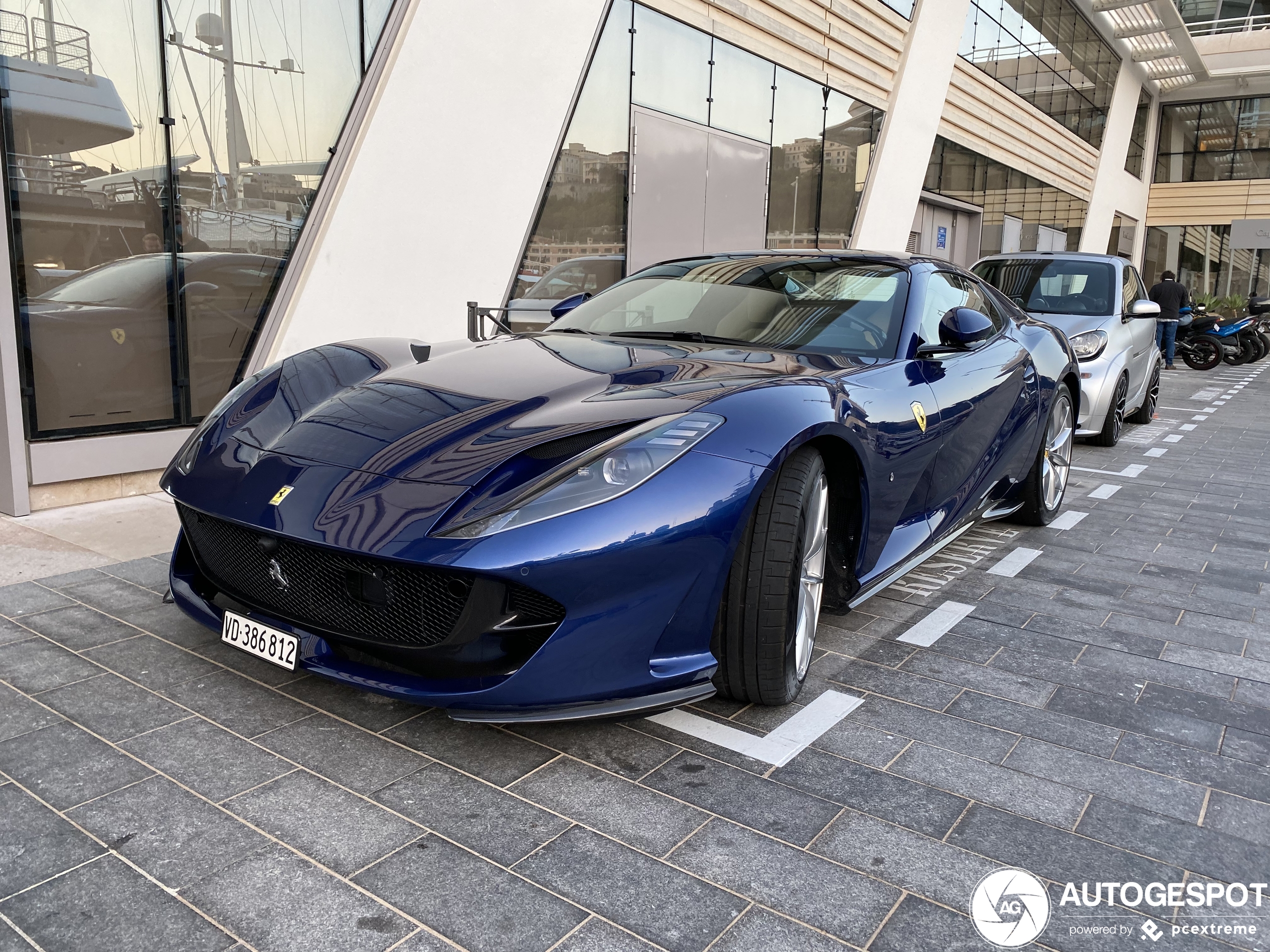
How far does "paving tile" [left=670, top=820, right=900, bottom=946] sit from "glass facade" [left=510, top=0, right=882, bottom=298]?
20.0ft

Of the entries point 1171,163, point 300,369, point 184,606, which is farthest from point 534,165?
point 1171,163

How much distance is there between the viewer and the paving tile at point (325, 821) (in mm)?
1955

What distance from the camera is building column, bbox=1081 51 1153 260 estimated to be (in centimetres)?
2648

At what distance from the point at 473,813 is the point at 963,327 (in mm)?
2378

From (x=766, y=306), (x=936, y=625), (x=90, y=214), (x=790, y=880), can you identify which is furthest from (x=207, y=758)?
(x=90, y=214)

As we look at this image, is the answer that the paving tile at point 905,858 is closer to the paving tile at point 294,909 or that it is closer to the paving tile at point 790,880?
the paving tile at point 790,880

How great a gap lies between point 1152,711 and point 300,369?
→ 112 inches

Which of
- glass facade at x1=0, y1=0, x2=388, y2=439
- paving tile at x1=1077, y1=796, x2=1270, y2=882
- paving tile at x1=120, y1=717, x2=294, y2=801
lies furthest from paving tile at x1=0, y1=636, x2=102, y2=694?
paving tile at x1=1077, y1=796, x2=1270, y2=882

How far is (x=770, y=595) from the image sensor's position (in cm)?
246

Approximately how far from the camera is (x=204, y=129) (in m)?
5.45

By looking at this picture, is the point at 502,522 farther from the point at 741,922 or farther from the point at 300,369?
the point at 300,369

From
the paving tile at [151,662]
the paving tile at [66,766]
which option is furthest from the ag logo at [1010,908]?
the paving tile at [151,662]

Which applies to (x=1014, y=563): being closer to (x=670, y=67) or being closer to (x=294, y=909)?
(x=294, y=909)

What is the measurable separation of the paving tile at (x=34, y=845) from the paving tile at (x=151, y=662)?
0.63 m
